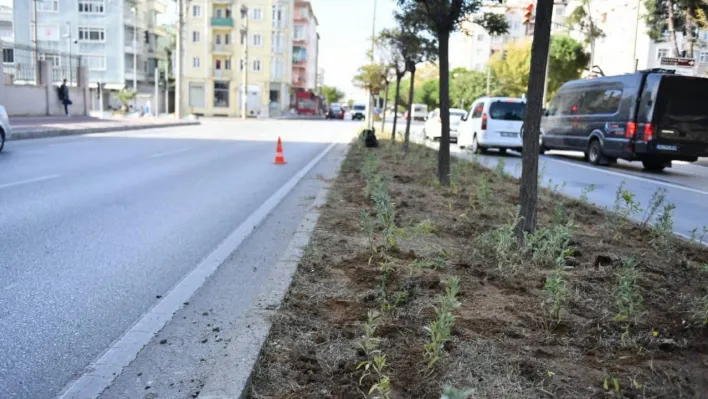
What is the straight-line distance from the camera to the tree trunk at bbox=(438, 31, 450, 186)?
1014 cm

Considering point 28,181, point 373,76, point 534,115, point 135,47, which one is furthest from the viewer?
point 135,47

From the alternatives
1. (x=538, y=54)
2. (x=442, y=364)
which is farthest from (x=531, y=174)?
(x=442, y=364)

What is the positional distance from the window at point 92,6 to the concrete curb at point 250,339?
67164 millimetres

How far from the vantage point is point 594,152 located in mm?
18891

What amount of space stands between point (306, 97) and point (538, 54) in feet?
249

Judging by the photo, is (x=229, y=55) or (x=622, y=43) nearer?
(x=622, y=43)

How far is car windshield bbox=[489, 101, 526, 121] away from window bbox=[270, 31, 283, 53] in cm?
5696

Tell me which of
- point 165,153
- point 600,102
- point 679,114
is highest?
point 600,102

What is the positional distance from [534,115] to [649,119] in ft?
39.8

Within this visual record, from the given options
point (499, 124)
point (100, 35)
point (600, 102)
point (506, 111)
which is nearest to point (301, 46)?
point (100, 35)

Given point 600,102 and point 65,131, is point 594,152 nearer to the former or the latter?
point 600,102

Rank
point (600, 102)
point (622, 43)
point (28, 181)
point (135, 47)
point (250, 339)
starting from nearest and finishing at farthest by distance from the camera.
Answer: point (250, 339)
point (28, 181)
point (600, 102)
point (622, 43)
point (135, 47)

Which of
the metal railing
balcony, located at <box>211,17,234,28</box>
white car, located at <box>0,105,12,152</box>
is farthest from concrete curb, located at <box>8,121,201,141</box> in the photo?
balcony, located at <box>211,17,234,28</box>

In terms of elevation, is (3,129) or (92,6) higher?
(92,6)
